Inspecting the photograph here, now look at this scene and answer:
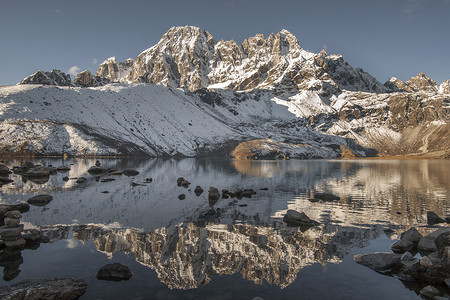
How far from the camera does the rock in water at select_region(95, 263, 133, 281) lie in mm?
17656

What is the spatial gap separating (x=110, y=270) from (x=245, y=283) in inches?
322

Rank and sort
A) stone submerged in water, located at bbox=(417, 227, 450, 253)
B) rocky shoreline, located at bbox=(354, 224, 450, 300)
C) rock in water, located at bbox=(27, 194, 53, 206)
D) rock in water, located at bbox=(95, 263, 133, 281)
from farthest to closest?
1. rock in water, located at bbox=(27, 194, 53, 206)
2. stone submerged in water, located at bbox=(417, 227, 450, 253)
3. rock in water, located at bbox=(95, 263, 133, 281)
4. rocky shoreline, located at bbox=(354, 224, 450, 300)

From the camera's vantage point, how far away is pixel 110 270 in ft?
58.9

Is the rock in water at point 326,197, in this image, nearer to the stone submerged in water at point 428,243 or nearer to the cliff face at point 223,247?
the cliff face at point 223,247

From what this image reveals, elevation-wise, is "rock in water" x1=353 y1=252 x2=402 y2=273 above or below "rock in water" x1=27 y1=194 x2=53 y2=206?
below

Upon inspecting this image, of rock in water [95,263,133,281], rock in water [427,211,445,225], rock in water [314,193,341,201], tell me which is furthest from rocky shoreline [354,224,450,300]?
rock in water [314,193,341,201]

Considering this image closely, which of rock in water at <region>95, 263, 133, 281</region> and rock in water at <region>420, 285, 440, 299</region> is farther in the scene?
rock in water at <region>95, 263, 133, 281</region>

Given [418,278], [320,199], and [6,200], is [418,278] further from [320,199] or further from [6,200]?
[6,200]

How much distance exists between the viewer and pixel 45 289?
15172mm

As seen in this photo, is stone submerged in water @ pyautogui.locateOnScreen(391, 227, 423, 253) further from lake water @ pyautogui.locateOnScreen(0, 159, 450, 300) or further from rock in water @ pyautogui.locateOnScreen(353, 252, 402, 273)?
rock in water @ pyautogui.locateOnScreen(353, 252, 402, 273)

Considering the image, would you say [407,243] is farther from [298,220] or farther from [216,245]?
[216,245]

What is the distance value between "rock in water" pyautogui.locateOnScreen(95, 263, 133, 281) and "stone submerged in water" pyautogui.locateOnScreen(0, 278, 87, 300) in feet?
4.37

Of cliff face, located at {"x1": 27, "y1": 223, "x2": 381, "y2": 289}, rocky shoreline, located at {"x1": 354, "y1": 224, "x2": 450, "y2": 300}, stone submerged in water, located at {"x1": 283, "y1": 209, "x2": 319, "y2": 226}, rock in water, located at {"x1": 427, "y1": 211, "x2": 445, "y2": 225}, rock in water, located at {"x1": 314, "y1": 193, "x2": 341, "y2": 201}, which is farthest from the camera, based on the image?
rock in water, located at {"x1": 314, "y1": 193, "x2": 341, "y2": 201}

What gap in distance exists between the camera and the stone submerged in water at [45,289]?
1444cm
